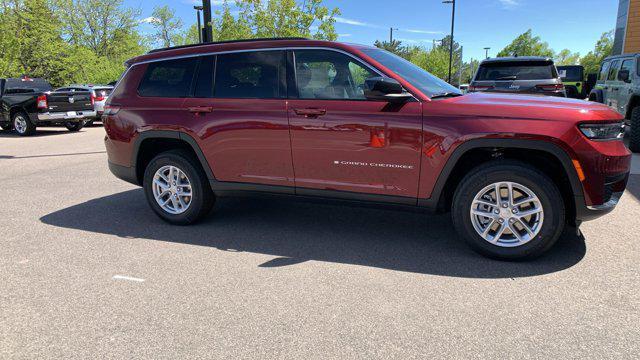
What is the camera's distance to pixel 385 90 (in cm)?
358

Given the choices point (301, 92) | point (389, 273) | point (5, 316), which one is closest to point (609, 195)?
point (389, 273)

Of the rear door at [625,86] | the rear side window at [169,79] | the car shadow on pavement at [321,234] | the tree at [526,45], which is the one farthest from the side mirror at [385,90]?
the tree at [526,45]

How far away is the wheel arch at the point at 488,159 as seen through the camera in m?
3.39

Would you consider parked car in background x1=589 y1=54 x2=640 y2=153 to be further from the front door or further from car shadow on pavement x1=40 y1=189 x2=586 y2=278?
the front door

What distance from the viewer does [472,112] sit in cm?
353

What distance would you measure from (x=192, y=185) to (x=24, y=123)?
40.6 ft

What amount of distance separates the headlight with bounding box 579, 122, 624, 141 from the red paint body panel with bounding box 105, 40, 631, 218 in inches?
1.9

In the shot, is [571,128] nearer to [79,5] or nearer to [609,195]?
[609,195]

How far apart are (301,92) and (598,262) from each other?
2890 millimetres

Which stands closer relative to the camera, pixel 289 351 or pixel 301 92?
pixel 289 351

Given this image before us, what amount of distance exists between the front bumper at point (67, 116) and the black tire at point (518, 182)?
13683mm

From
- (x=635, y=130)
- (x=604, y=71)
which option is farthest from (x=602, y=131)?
(x=604, y=71)

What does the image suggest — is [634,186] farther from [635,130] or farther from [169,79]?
[169,79]

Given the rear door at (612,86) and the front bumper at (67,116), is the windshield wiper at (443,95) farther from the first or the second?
the front bumper at (67,116)
